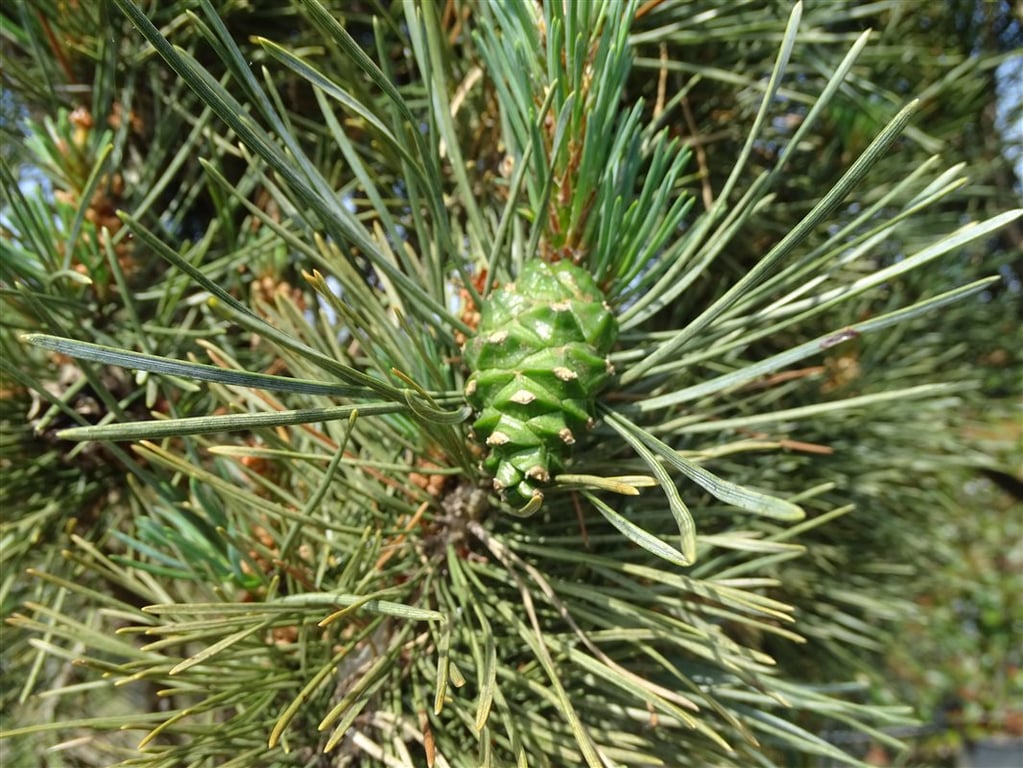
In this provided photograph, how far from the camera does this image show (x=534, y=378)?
31 centimetres

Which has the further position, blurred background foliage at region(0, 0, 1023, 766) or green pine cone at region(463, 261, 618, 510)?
blurred background foliage at region(0, 0, 1023, 766)

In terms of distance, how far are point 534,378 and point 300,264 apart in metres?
0.22

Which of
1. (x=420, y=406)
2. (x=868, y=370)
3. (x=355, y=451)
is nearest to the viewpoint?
(x=420, y=406)

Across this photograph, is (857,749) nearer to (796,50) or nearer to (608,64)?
(796,50)

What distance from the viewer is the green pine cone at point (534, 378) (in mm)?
307

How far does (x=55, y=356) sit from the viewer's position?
0.47m

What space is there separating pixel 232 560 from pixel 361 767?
0.38 ft

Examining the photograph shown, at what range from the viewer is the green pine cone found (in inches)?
12.1

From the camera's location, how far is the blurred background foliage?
415 mm

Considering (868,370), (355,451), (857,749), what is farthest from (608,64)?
(857,749)

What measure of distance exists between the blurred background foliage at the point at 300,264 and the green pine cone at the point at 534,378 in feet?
0.32

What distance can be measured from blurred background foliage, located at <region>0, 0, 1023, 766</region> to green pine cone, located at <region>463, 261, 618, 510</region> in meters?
0.10

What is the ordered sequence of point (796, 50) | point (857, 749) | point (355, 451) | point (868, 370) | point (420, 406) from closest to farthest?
point (420, 406), point (355, 451), point (796, 50), point (868, 370), point (857, 749)

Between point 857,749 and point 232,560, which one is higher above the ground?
point 232,560
